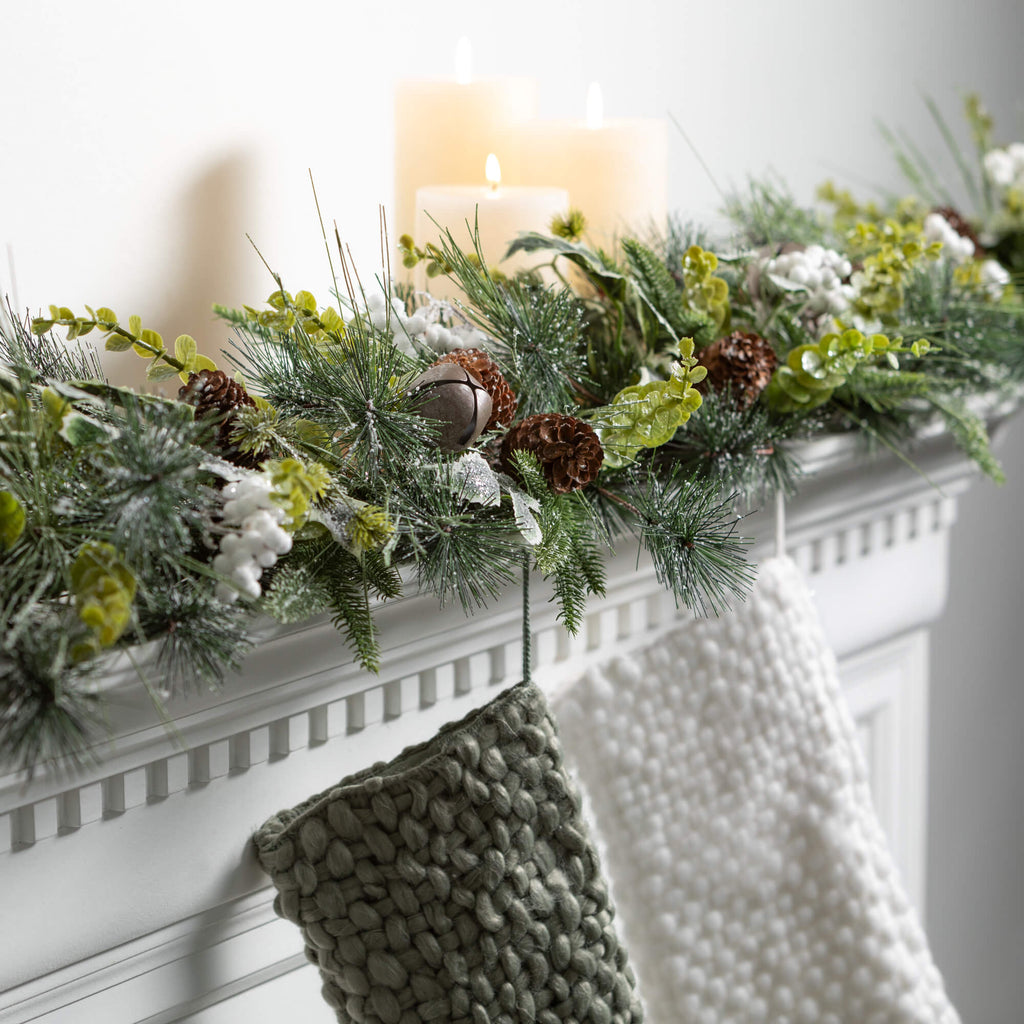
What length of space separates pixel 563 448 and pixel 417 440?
2.6 inches

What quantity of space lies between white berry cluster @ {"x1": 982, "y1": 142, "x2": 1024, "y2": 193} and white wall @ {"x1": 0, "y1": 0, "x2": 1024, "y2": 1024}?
0.14m

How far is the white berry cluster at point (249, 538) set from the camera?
412mm

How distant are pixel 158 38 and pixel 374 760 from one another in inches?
15.4

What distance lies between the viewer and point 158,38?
1.96 feet


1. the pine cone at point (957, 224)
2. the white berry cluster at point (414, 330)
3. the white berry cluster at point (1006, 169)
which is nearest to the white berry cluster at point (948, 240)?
the pine cone at point (957, 224)

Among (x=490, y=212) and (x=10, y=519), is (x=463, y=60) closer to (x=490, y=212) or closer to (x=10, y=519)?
(x=490, y=212)

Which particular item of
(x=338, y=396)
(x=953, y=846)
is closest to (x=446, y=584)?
(x=338, y=396)

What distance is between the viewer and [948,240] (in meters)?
0.85

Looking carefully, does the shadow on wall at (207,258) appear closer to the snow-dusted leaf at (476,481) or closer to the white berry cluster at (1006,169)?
the snow-dusted leaf at (476,481)

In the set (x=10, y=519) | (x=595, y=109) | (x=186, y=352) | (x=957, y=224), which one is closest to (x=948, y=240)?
(x=957, y=224)

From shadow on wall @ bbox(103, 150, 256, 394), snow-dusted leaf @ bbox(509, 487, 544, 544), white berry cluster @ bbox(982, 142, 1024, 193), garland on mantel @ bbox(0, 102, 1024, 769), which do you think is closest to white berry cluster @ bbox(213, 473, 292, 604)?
garland on mantel @ bbox(0, 102, 1024, 769)

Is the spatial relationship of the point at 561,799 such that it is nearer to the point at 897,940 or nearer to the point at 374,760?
the point at 374,760

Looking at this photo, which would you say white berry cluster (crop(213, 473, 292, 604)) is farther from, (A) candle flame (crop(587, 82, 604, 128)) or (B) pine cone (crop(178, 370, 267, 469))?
(A) candle flame (crop(587, 82, 604, 128))

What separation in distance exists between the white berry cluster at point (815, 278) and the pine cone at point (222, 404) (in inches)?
13.7
